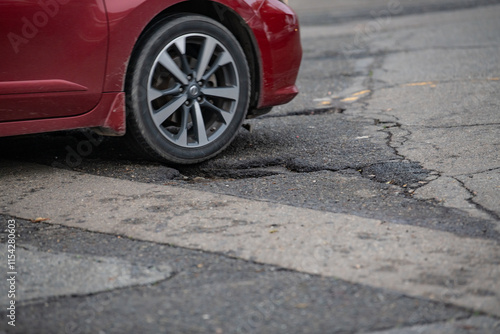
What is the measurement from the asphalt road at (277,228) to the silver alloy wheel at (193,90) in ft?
0.72

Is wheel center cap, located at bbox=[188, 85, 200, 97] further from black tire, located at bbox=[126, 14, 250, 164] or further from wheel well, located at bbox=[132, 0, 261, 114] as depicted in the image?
wheel well, located at bbox=[132, 0, 261, 114]

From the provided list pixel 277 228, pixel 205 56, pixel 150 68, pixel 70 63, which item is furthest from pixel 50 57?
pixel 277 228

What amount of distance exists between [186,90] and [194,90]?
5cm

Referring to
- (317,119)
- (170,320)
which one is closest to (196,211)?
(170,320)

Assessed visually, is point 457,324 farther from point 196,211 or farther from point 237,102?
point 237,102

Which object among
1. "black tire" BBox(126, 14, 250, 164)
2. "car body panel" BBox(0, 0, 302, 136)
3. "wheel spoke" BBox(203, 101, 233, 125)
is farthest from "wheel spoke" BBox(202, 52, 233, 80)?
"car body panel" BBox(0, 0, 302, 136)

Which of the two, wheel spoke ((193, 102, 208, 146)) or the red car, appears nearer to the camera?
the red car

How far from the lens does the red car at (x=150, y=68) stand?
11.1 feet

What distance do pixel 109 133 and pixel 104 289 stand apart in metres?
1.48

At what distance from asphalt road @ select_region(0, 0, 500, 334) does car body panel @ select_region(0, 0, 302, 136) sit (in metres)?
0.37

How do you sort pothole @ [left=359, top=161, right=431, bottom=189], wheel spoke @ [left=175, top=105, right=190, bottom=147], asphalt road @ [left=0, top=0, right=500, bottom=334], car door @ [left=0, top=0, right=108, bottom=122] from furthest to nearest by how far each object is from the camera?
wheel spoke @ [left=175, top=105, right=190, bottom=147], pothole @ [left=359, top=161, right=431, bottom=189], car door @ [left=0, top=0, right=108, bottom=122], asphalt road @ [left=0, top=0, right=500, bottom=334]

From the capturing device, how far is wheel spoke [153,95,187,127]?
380cm

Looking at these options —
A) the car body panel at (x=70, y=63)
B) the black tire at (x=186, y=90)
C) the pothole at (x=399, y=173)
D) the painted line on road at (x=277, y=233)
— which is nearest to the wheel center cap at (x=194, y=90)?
the black tire at (x=186, y=90)

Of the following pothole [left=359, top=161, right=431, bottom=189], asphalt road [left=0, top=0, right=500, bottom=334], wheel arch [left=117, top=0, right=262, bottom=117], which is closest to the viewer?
asphalt road [left=0, top=0, right=500, bottom=334]
